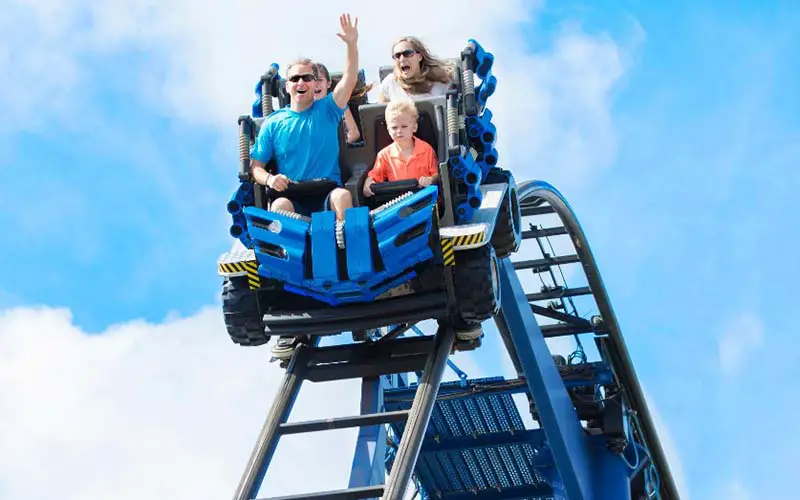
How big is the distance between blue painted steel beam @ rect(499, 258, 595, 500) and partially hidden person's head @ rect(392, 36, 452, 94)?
5.22 ft

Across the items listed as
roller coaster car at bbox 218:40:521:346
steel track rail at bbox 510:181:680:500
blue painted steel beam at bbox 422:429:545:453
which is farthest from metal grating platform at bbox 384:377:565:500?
roller coaster car at bbox 218:40:521:346

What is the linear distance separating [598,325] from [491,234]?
13.9 feet

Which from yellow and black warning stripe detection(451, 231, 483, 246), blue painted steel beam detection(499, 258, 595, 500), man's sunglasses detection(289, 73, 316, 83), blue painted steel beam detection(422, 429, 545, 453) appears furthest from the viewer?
blue painted steel beam detection(422, 429, 545, 453)

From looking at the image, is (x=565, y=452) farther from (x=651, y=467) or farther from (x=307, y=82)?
(x=307, y=82)

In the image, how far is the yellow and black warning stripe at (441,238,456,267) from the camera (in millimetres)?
7262

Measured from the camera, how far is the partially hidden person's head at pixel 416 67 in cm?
812

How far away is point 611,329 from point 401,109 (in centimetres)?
449

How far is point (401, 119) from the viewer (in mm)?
7562

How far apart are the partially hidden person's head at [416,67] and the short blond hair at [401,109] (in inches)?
19.7

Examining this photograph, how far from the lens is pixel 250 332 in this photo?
762cm

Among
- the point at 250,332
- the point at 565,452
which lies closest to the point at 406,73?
the point at 250,332

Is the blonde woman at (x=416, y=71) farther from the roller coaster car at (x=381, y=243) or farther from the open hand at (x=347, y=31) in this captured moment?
the open hand at (x=347, y=31)

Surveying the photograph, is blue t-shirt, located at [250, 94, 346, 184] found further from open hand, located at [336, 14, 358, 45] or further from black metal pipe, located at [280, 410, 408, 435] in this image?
black metal pipe, located at [280, 410, 408, 435]

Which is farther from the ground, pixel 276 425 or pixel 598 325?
pixel 598 325
